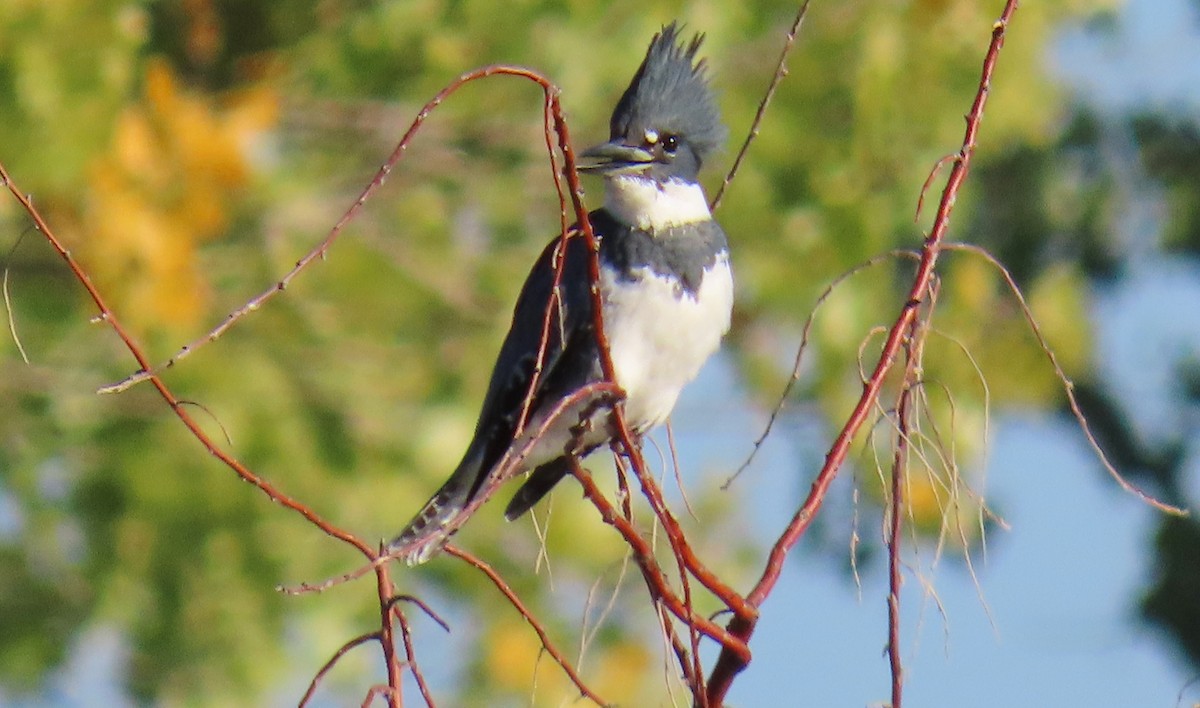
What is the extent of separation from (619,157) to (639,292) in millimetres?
289

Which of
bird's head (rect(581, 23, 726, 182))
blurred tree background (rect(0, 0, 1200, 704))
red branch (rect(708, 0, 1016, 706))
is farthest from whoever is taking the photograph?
blurred tree background (rect(0, 0, 1200, 704))

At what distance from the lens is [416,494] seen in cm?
659

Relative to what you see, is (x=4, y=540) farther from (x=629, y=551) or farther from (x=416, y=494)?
(x=629, y=551)

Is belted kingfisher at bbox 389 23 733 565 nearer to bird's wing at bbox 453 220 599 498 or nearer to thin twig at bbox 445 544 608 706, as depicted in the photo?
bird's wing at bbox 453 220 599 498

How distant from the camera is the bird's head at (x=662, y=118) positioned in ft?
11.6

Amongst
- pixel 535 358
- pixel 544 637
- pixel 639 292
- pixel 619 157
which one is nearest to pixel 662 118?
pixel 619 157

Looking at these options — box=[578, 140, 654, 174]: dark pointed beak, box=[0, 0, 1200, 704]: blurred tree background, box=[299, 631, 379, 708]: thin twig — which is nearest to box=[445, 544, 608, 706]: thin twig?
box=[299, 631, 379, 708]: thin twig

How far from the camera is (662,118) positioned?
3.59 m

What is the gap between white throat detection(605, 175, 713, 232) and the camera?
3.51 m

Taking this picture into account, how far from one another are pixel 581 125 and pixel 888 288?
1202mm

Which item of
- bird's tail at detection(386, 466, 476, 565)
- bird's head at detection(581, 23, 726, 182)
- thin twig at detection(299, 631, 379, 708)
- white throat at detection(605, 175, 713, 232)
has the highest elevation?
bird's head at detection(581, 23, 726, 182)

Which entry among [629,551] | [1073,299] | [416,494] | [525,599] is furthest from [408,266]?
[629,551]

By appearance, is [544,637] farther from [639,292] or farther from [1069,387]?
[639,292]

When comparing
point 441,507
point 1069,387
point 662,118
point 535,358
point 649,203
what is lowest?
point 1069,387
